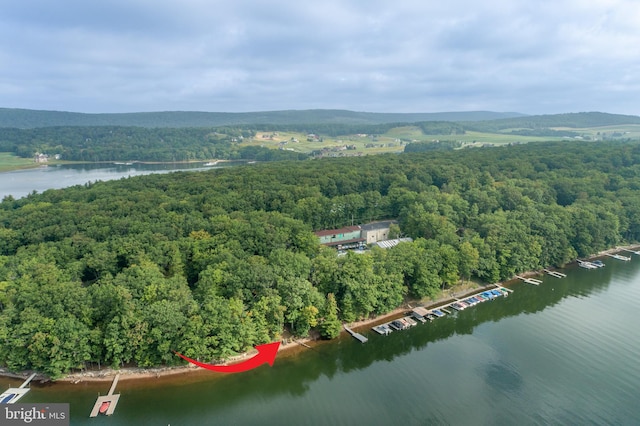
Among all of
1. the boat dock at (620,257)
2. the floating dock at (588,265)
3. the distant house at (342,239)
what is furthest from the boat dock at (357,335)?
the boat dock at (620,257)

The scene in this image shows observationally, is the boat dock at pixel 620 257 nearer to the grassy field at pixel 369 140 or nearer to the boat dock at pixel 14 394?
the boat dock at pixel 14 394

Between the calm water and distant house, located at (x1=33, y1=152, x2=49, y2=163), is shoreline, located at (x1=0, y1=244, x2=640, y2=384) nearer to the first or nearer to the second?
the calm water

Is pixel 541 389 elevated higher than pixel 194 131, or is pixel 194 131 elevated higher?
pixel 194 131

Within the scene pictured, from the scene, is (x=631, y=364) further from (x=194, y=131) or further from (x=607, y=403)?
(x=194, y=131)

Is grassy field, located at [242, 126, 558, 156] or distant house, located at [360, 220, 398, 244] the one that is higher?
grassy field, located at [242, 126, 558, 156]

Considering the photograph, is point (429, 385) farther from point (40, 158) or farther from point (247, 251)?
point (40, 158)

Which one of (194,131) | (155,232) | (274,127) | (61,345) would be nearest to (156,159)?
(194,131)

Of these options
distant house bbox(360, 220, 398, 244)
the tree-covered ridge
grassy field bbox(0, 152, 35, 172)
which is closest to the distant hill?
the tree-covered ridge
